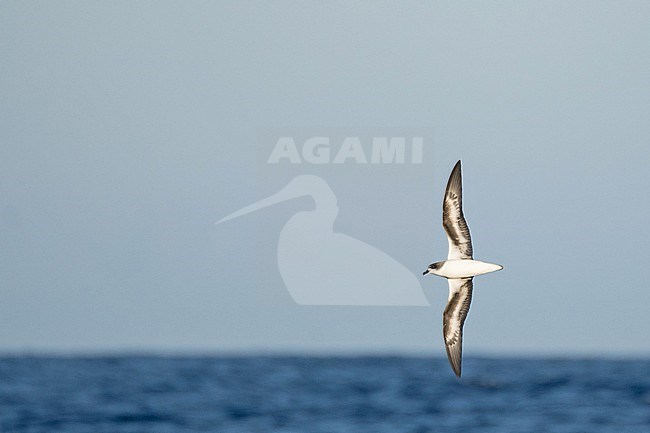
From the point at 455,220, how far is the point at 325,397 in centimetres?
3078

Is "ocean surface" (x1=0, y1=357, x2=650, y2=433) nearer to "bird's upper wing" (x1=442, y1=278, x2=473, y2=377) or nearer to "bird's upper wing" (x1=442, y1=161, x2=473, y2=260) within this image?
"bird's upper wing" (x1=442, y1=278, x2=473, y2=377)

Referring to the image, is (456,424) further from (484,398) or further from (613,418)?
(484,398)

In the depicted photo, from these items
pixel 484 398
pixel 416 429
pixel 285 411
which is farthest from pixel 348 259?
pixel 484 398

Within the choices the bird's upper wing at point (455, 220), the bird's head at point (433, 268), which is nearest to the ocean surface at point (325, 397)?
the bird's upper wing at point (455, 220)

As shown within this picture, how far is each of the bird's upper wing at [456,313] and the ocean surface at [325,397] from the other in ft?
63.5

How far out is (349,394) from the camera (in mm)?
45688

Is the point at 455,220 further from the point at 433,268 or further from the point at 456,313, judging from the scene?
the point at 456,313

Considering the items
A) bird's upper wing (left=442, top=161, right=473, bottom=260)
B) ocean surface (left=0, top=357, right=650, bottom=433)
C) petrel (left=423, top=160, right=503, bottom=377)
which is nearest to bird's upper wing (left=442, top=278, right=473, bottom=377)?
petrel (left=423, top=160, right=503, bottom=377)

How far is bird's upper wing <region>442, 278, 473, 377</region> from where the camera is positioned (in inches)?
581

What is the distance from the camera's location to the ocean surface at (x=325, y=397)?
35.5 meters

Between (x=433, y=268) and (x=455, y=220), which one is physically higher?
(x=455, y=220)

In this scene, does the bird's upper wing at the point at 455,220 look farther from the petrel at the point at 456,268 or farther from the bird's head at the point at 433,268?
the bird's head at the point at 433,268

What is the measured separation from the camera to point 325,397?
44.3 meters

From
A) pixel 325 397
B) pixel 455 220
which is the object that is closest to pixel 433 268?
pixel 455 220
